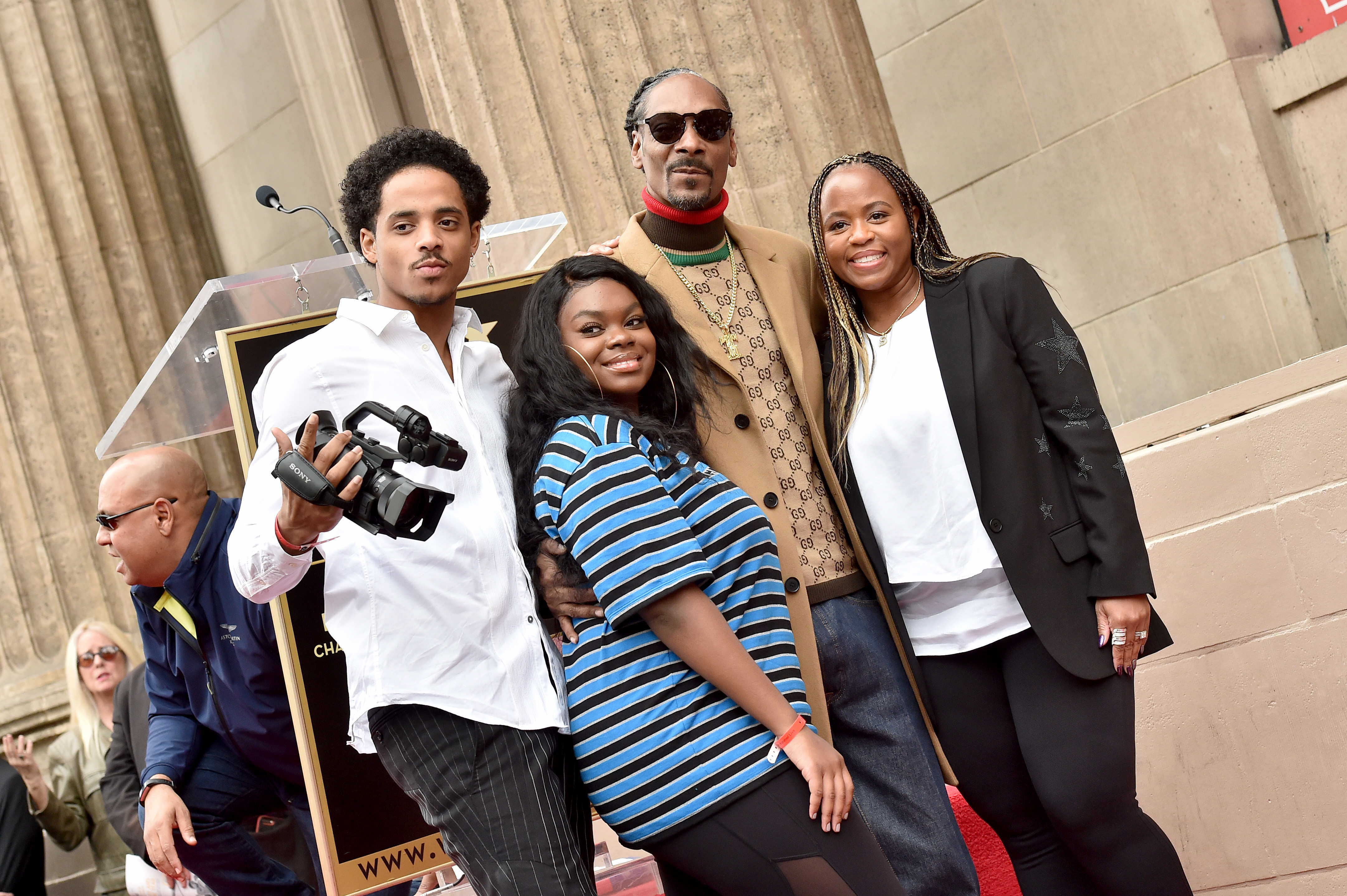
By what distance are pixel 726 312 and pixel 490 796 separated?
3.81ft

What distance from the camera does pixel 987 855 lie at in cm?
335

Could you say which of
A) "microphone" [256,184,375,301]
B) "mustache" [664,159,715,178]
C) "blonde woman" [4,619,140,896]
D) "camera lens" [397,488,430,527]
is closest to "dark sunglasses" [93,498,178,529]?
"microphone" [256,184,375,301]

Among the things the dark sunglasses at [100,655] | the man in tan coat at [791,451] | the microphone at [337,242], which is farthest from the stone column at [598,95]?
the dark sunglasses at [100,655]

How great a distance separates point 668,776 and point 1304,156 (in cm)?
381

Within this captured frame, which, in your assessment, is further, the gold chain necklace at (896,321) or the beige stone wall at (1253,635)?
the beige stone wall at (1253,635)

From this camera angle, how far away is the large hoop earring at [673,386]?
2.21m

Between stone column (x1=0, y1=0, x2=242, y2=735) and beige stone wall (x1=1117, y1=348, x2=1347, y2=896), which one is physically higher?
stone column (x1=0, y1=0, x2=242, y2=735)

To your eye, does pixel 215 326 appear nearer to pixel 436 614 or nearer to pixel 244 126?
pixel 436 614

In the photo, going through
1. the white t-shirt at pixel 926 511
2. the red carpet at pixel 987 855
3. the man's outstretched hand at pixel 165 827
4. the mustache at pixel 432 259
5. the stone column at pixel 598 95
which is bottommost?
the red carpet at pixel 987 855

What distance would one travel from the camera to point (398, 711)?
1790 millimetres

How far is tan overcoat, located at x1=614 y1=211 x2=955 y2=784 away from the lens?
87.8 inches

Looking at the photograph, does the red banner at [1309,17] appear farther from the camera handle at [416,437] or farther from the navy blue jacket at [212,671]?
the navy blue jacket at [212,671]

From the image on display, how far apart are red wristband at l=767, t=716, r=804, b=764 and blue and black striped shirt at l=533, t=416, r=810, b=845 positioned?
0.01 metres

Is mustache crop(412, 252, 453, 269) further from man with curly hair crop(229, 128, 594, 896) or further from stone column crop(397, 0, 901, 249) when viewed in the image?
stone column crop(397, 0, 901, 249)
